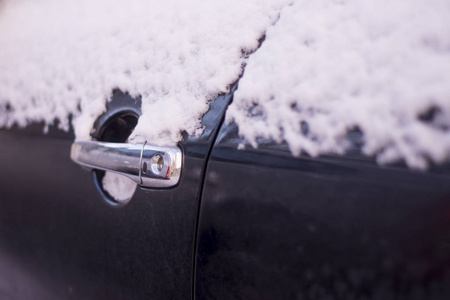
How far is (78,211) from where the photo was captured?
1.15m

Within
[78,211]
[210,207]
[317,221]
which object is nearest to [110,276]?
[78,211]

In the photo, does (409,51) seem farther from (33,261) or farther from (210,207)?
(33,261)

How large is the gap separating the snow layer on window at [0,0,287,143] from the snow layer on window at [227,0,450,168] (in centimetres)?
11

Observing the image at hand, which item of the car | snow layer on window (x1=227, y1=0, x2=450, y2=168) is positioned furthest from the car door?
snow layer on window (x1=227, y1=0, x2=450, y2=168)

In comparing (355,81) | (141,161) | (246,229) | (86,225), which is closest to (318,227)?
(246,229)

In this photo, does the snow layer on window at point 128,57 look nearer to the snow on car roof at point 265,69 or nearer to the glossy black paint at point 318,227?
the snow on car roof at point 265,69

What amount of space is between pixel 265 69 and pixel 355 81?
217 millimetres

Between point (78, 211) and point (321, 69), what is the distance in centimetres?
84

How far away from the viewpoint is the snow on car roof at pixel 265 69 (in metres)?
0.59

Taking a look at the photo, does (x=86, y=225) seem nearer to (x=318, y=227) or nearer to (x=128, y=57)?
(x=128, y=57)

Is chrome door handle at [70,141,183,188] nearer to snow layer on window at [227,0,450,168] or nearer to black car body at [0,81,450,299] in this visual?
black car body at [0,81,450,299]

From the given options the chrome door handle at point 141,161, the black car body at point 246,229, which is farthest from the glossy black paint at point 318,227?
the chrome door handle at point 141,161

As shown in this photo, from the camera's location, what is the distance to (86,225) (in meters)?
1.12

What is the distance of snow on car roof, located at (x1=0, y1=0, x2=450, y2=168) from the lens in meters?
0.59
